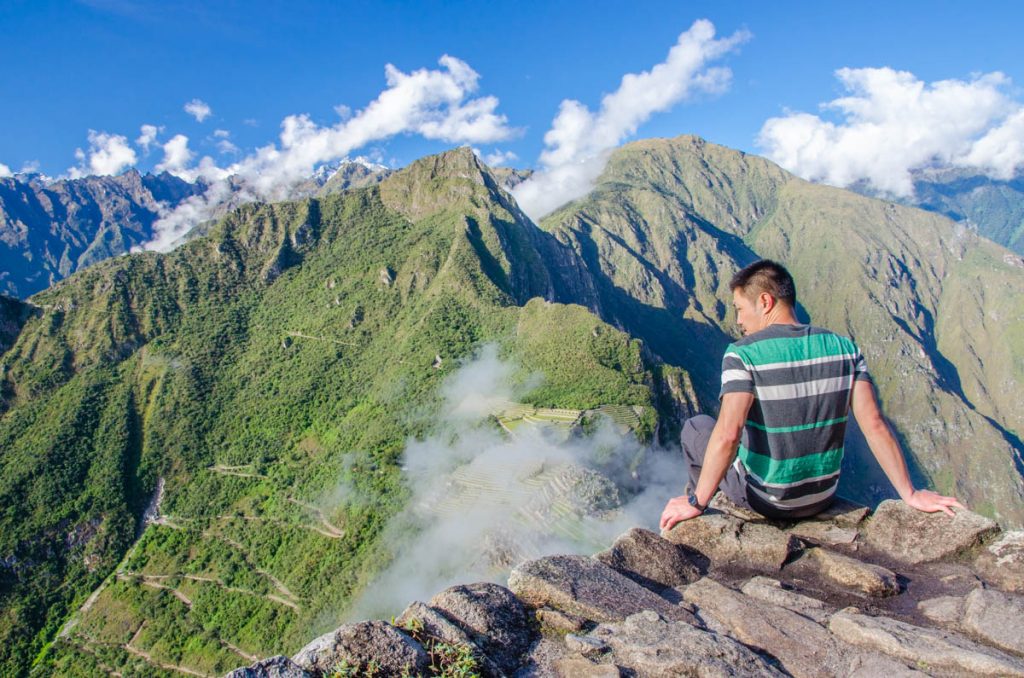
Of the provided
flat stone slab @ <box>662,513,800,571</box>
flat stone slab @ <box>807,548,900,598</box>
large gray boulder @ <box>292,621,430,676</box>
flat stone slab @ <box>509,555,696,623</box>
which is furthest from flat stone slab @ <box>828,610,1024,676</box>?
large gray boulder @ <box>292,621,430,676</box>

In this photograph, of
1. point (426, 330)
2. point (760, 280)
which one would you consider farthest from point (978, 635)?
point (426, 330)

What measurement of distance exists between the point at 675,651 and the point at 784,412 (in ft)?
8.15

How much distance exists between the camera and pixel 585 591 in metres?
4.87

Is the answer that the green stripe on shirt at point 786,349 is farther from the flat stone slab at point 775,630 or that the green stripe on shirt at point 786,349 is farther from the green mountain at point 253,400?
the green mountain at point 253,400

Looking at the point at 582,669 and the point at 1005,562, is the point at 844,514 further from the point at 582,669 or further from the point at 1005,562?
the point at 582,669

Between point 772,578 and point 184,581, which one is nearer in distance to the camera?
point 772,578

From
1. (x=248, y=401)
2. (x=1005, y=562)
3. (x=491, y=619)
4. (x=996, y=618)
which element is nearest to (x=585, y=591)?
(x=491, y=619)

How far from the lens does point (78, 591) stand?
72438 mm

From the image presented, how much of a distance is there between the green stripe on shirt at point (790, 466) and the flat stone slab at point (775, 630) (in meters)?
1.25

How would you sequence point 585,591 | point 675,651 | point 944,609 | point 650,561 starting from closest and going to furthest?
point 675,651
point 944,609
point 585,591
point 650,561

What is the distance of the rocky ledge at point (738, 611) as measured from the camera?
3725 millimetres

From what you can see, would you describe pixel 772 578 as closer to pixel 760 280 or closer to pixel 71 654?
pixel 760 280

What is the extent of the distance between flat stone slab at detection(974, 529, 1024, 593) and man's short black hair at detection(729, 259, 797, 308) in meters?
2.97

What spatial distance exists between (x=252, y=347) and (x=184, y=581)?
5175cm
